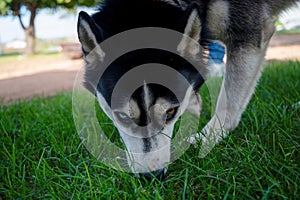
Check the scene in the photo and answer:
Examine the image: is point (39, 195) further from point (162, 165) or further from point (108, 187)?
point (162, 165)

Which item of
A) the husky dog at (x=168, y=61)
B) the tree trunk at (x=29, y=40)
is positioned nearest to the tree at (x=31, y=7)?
the tree trunk at (x=29, y=40)

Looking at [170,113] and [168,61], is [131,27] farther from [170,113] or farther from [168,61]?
[170,113]

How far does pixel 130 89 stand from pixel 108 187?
676mm

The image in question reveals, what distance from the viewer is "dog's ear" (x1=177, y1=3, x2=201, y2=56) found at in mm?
1989

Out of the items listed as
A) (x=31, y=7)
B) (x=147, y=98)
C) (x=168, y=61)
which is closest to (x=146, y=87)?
(x=147, y=98)

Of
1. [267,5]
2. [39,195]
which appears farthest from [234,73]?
[39,195]

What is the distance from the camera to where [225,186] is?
1713mm

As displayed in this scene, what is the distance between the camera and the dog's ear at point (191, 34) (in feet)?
6.53

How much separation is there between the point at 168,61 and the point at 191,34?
0.84ft

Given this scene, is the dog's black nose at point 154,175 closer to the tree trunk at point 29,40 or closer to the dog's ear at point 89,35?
the dog's ear at point 89,35

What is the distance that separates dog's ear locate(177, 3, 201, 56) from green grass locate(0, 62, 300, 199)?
0.74m

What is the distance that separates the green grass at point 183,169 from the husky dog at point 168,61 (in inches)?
6.6

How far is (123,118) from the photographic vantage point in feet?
7.02

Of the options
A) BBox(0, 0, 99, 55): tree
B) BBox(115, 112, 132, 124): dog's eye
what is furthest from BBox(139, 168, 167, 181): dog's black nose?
BBox(0, 0, 99, 55): tree
